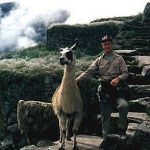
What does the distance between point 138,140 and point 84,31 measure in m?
20.3

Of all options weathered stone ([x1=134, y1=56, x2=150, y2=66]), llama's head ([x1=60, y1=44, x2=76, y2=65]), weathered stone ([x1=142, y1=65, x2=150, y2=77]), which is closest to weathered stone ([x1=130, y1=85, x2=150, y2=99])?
weathered stone ([x1=142, y1=65, x2=150, y2=77])

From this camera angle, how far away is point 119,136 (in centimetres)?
1275

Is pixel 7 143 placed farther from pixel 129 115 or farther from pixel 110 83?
pixel 110 83

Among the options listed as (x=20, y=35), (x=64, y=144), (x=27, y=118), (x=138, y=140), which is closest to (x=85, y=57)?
(x=27, y=118)

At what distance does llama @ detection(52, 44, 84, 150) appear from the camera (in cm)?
1407

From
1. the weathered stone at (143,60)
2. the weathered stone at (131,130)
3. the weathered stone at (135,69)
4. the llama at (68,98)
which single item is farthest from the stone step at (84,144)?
the weathered stone at (143,60)

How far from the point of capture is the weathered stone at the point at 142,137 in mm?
11719

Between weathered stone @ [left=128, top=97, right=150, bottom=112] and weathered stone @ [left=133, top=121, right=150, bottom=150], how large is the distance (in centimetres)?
322

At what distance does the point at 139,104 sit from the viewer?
15.4m

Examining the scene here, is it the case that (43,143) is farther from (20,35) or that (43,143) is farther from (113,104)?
(20,35)

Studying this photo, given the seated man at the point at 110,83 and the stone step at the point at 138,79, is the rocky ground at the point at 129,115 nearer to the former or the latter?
the stone step at the point at 138,79

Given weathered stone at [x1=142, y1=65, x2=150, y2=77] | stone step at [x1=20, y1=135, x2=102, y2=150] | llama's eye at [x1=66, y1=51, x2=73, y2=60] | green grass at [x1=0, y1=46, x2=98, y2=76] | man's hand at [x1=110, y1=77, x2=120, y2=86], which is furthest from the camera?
green grass at [x1=0, y1=46, x2=98, y2=76]

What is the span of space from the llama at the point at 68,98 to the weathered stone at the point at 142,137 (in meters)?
2.63

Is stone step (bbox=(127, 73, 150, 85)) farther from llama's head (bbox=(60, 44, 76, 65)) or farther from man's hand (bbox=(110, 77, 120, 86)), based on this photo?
man's hand (bbox=(110, 77, 120, 86))
